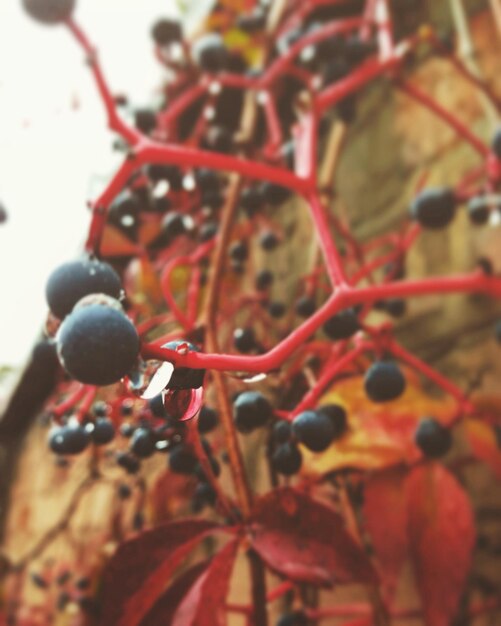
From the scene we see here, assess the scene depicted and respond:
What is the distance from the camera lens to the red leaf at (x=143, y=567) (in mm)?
479

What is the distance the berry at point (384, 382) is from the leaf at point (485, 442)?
8.1 inches

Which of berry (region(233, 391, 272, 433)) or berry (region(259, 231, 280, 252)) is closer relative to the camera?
berry (region(233, 391, 272, 433))

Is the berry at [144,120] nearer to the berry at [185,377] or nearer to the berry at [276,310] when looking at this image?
the berry at [276,310]

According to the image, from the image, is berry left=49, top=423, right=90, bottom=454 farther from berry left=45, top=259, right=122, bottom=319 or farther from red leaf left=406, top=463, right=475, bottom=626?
red leaf left=406, top=463, right=475, bottom=626

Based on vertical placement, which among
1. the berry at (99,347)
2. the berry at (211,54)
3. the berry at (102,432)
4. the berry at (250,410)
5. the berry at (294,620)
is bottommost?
the berry at (294,620)

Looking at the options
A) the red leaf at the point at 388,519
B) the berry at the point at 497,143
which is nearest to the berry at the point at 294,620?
the red leaf at the point at 388,519

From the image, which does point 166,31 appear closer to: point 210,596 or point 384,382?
point 384,382

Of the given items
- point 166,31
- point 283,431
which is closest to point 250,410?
point 283,431

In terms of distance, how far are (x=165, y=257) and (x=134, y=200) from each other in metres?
0.26

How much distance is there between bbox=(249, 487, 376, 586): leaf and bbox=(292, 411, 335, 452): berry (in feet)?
0.15

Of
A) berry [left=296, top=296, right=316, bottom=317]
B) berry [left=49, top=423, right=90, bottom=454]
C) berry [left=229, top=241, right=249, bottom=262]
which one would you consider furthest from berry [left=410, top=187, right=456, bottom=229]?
berry [left=49, top=423, right=90, bottom=454]

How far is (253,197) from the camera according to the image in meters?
0.88

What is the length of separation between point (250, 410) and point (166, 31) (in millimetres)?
832

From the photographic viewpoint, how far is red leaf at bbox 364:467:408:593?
68 cm
